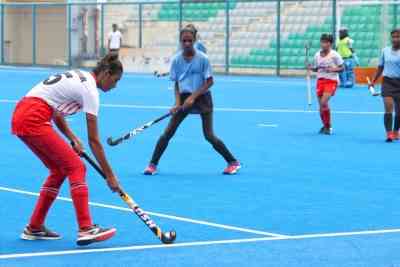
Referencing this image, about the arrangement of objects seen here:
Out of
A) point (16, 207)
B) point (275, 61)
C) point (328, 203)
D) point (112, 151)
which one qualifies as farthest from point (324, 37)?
point (275, 61)

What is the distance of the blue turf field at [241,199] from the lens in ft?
28.4

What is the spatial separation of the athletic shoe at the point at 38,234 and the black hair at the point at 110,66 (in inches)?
57.1

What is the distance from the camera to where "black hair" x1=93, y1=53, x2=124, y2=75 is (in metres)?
8.81

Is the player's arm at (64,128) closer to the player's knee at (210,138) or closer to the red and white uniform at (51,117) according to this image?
the red and white uniform at (51,117)

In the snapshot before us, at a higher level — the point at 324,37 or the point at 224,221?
the point at 324,37

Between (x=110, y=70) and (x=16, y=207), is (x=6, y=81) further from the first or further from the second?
(x=110, y=70)

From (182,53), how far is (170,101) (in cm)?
1362

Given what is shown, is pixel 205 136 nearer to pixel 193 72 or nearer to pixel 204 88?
pixel 204 88

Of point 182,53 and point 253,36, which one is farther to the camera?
point 253,36

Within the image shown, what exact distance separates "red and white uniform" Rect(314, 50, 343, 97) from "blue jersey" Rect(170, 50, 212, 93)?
6.48m

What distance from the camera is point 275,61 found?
4203 centimetres

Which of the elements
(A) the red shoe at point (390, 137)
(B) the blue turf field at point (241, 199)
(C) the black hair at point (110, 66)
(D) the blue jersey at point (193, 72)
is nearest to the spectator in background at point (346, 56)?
(B) the blue turf field at point (241, 199)

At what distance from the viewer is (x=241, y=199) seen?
38.3 feet

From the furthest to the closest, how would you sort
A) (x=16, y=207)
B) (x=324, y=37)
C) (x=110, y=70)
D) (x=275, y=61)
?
1. (x=275, y=61)
2. (x=324, y=37)
3. (x=16, y=207)
4. (x=110, y=70)
